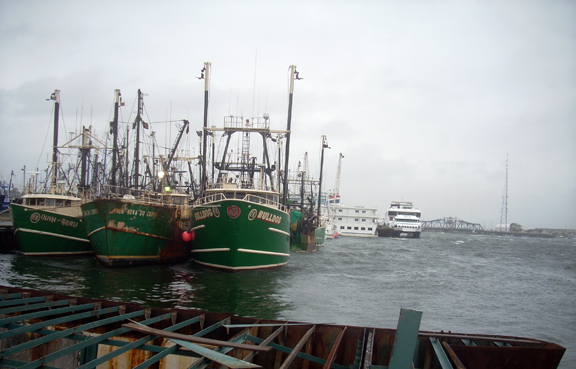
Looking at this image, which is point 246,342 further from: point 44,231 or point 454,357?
point 44,231

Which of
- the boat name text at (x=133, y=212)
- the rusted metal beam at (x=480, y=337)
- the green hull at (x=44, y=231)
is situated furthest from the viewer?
the green hull at (x=44, y=231)

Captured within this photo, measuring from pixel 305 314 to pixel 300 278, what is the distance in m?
8.10

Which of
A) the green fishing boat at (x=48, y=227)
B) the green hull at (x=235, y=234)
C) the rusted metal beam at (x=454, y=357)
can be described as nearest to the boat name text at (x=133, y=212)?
the green hull at (x=235, y=234)

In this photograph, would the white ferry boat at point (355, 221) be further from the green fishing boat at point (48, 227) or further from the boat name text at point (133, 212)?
the boat name text at point (133, 212)

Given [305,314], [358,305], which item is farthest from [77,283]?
[358,305]

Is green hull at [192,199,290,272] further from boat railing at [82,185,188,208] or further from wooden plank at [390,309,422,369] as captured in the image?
wooden plank at [390,309,422,369]

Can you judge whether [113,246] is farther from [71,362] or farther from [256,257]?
[71,362]

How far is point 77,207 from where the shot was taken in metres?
26.6

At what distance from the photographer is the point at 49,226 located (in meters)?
24.4

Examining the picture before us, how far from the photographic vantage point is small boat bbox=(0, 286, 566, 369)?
244 inches

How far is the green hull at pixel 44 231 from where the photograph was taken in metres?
23.9

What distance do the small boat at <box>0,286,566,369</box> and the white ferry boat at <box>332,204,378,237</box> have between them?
8976 centimetres

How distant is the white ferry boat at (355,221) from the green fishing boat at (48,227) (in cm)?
7557

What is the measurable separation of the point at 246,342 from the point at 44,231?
2162cm
